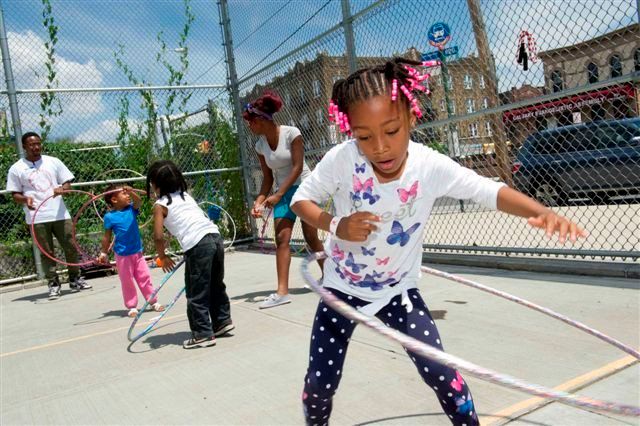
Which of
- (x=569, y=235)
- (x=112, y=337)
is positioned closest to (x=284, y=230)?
(x=112, y=337)

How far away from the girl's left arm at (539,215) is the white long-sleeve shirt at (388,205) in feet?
0.47

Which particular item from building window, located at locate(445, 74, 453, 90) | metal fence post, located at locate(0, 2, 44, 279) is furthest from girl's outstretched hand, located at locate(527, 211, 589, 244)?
metal fence post, located at locate(0, 2, 44, 279)

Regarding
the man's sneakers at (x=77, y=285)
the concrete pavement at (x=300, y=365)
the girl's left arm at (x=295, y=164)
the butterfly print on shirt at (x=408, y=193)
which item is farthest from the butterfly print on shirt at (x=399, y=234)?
the man's sneakers at (x=77, y=285)

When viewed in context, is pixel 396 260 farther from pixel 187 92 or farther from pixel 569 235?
pixel 187 92

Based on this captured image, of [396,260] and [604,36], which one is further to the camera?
[604,36]

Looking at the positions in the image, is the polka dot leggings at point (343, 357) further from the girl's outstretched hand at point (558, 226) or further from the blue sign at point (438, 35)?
the blue sign at point (438, 35)

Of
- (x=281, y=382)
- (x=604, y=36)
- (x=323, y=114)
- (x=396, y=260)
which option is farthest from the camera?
(x=323, y=114)

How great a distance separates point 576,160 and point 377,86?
21.2ft

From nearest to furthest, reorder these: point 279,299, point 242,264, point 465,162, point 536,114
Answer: point 279,299 → point 536,114 → point 465,162 → point 242,264

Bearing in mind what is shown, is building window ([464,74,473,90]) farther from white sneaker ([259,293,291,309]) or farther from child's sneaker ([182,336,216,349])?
child's sneaker ([182,336,216,349])

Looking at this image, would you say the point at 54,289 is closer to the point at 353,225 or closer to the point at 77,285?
the point at 77,285

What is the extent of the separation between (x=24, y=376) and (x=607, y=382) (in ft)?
13.2

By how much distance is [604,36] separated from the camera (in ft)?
16.7

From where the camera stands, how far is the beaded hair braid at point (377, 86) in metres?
2.22
